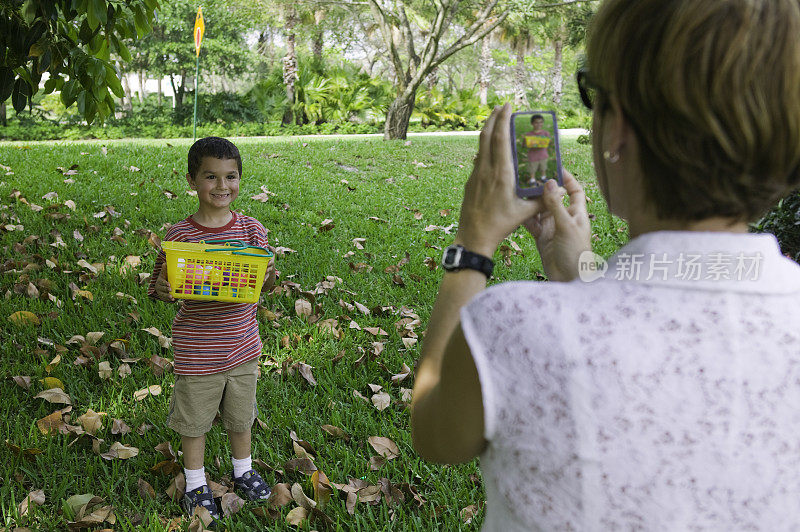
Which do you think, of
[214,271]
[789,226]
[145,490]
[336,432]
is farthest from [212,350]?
[789,226]

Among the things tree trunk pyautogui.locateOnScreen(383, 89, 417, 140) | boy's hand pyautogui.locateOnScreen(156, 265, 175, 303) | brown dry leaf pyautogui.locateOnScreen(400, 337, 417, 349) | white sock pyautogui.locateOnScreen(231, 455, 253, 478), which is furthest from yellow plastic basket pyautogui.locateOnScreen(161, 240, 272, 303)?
tree trunk pyautogui.locateOnScreen(383, 89, 417, 140)

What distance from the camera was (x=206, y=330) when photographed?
8.17ft

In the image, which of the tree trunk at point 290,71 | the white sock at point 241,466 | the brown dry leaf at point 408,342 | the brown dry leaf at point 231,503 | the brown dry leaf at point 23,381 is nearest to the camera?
the brown dry leaf at point 231,503

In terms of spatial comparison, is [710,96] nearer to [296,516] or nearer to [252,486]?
[296,516]

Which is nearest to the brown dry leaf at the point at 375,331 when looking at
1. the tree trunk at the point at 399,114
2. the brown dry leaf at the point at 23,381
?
the brown dry leaf at the point at 23,381

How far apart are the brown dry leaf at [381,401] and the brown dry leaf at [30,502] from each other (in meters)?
1.42

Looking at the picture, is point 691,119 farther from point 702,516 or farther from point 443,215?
point 443,215

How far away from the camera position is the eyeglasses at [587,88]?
95cm

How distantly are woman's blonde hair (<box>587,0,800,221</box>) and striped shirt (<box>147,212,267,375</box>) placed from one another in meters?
1.94

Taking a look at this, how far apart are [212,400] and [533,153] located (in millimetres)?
1944

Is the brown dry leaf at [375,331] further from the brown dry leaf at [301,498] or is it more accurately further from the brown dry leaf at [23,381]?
the brown dry leaf at [23,381]

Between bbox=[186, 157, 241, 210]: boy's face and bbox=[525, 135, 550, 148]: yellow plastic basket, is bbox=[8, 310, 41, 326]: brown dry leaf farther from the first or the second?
bbox=[525, 135, 550, 148]: yellow plastic basket

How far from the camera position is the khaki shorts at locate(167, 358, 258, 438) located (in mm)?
2512

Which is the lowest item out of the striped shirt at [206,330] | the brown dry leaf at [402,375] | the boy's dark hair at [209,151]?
the brown dry leaf at [402,375]
